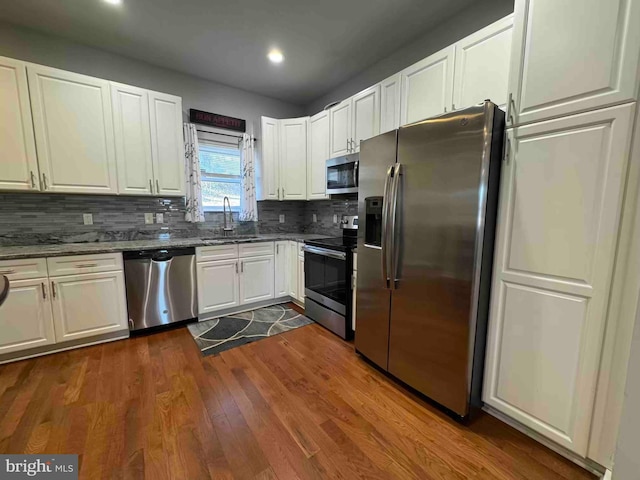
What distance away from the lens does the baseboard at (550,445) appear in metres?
1.29

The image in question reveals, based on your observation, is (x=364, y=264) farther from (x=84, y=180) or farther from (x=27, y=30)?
(x=27, y=30)

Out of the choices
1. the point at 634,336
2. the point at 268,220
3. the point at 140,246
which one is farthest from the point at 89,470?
the point at 268,220

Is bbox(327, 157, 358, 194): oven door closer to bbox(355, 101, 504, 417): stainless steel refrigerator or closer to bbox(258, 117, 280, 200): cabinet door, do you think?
bbox(355, 101, 504, 417): stainless steel refrigerator

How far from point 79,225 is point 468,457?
3.77 metres

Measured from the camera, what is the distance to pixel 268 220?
3.98 meters

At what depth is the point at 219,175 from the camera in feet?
11.8

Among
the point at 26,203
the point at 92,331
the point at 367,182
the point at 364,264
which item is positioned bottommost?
the point at 92,331

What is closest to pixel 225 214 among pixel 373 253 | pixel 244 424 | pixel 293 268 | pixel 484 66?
pixel 293 268

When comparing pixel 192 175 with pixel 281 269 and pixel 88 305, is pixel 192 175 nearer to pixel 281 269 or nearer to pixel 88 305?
pixel 281 269

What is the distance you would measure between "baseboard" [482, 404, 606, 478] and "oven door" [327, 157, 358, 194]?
2.03 m

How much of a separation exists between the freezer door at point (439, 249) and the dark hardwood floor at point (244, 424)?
26 centimetres

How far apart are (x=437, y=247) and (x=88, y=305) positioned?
2966mm

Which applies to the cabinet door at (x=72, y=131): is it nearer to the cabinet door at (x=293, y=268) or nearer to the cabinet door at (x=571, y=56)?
the cabinet door at (x=293, y=268)

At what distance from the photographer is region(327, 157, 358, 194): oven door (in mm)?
2662
